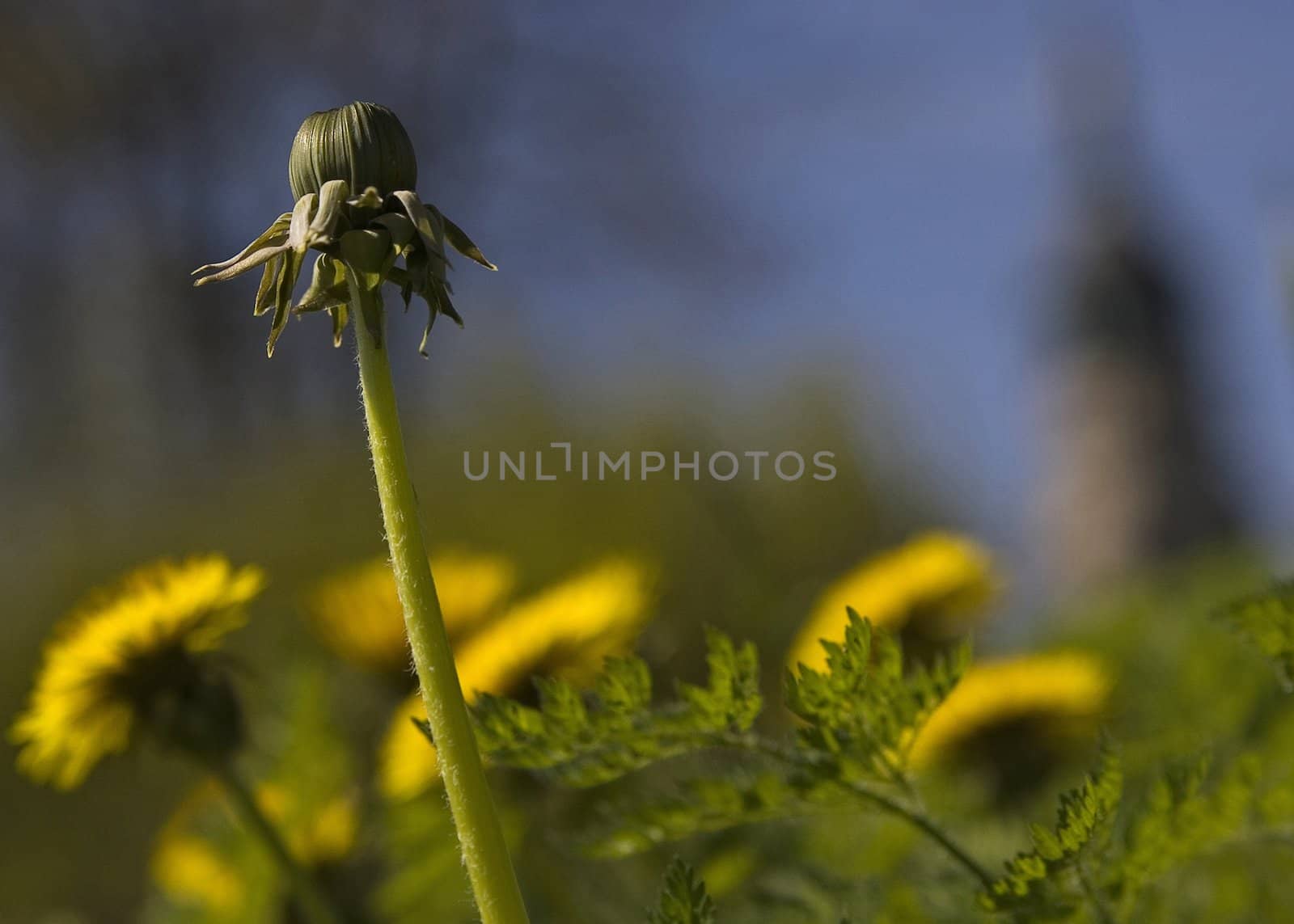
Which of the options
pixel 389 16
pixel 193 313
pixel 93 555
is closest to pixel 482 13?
pixel 389 16

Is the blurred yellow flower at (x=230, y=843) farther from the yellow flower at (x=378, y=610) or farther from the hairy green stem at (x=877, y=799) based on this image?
the hairy green stem at (x=877, y=799)

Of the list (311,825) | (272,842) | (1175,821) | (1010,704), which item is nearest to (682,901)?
(1175,821)

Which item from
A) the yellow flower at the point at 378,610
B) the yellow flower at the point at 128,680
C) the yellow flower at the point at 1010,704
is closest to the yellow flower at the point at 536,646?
the yellow flower at the point at 378,610

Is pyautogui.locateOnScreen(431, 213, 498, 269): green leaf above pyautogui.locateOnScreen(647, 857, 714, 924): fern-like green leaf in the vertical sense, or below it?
above

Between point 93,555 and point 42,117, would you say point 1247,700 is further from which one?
point 42,117

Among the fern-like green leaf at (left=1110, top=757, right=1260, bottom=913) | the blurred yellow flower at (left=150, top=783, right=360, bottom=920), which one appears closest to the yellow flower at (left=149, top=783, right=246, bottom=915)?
the blurred yellow flower at (left=150, top=783, right=360, bottom=920)

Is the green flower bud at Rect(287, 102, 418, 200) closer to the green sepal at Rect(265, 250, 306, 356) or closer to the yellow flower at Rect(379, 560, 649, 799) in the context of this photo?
the green sepal at Rect(265, 250, 306, 356)

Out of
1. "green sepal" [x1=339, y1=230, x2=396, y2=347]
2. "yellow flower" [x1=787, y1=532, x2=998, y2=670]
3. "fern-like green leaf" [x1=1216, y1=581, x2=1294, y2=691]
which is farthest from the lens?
"yellow flower" [x1=787, y1=532, x2=998, y2=670]
